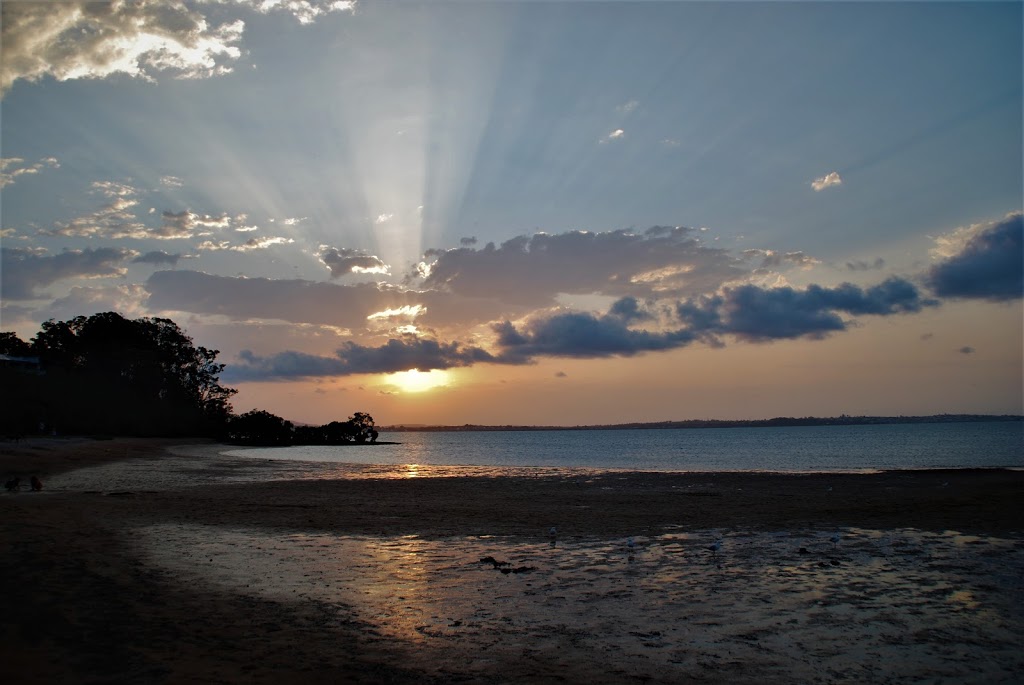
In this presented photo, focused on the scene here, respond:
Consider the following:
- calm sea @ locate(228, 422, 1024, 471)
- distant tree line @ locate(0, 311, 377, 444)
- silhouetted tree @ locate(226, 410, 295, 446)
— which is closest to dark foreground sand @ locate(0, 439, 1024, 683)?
calm sea @ locate(228, 422, 1024, 471)

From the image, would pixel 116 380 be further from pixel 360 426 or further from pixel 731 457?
pixel 731 457

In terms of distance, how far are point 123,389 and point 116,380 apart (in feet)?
5.26

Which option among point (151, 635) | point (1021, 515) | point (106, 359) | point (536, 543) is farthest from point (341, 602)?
point (106, 359)

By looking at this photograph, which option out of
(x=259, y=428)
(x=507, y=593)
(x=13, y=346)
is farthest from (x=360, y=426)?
(x=507, y=593)

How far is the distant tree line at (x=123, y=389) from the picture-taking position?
7900cm

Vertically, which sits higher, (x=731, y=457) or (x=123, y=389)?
(x=123, y=389)

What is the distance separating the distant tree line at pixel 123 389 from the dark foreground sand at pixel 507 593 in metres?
65.9

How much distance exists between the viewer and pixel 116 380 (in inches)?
3816

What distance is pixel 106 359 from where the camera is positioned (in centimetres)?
9769

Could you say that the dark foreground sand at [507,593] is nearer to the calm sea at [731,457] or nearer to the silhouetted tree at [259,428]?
the calm sea at [731,457]

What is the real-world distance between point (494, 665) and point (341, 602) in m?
3.49

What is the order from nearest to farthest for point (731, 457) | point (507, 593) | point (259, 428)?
point (507, 593)
point (731, 457)
point (259, 428)

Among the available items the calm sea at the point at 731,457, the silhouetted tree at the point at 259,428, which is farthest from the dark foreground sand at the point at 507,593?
the silhouetted tree at the point at 259,428

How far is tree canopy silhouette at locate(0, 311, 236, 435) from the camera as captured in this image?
8244 centimetres
